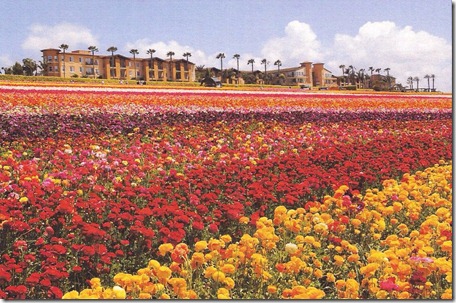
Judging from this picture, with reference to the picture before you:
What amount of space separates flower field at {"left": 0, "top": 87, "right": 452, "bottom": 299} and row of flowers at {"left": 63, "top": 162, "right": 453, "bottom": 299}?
0.04 ft

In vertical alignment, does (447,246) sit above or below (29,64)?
below

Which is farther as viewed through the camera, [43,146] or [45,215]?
[43,146]

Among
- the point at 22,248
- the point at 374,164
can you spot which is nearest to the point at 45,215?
the point at 22,248

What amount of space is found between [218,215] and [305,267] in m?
0.96

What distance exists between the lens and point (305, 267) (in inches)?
129

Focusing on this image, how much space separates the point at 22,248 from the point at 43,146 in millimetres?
4161

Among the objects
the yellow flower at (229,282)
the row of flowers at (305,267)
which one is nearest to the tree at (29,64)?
the row of flowers at (305,267)

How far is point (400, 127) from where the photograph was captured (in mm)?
10961

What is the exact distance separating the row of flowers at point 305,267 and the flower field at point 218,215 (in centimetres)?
1

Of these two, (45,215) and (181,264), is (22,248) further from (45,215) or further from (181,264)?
(181,264)

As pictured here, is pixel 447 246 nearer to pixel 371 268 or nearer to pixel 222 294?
pixel 371 268

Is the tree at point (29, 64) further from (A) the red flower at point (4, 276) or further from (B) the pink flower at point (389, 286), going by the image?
(B) the pink flower at point (389, 286)

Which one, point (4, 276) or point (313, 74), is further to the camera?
point (313, 74)

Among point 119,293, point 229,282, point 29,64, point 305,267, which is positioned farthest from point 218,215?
point 29,64
